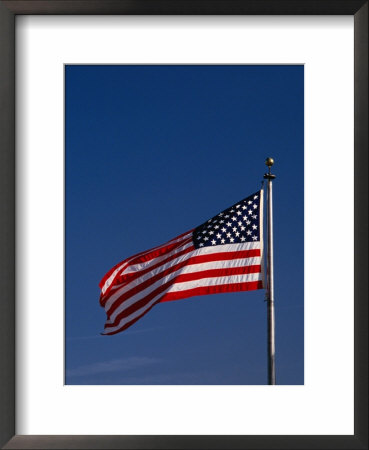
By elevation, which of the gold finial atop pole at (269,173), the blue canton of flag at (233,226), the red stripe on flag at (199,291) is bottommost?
the red stripe on flag at (199,291)

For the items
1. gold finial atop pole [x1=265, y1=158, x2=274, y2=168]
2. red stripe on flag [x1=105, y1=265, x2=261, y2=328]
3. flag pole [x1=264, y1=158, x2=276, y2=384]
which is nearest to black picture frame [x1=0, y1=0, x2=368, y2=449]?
flag pole [x1=264, y1=158, x2=276, y2=384]

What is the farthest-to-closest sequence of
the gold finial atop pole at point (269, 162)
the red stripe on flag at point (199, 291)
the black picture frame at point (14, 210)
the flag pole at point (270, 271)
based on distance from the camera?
the gold finial atop pole at point (269, 162)
the flag pole at point (270, 271)
the red stripe on flag at point (199, 291)
the black picture frame at point (14, 210)

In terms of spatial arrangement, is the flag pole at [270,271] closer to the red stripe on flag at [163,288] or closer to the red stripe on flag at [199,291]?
the red stripe on flag at [199,291]

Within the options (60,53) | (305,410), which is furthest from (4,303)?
(305,410)

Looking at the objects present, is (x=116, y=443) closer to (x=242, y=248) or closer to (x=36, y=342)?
A: (x=36, y=342)

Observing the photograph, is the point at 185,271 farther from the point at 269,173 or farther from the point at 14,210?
the point at 14,210

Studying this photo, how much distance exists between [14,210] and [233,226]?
2.77m

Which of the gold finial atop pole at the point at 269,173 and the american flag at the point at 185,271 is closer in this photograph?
the american flag at the point at 185,271

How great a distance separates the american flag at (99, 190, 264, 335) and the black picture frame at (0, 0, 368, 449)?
204cm

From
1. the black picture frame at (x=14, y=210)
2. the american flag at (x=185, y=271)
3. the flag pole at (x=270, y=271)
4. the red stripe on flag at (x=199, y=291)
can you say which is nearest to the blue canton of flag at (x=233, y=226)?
the american flag at (x=185, y=271)

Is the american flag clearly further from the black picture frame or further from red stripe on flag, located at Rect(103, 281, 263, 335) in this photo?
the black picture frame

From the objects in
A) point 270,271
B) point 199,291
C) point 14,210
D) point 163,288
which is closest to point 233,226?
point 270,271

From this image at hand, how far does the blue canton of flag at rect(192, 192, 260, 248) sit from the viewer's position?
5.07m

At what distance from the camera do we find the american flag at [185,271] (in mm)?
4805
